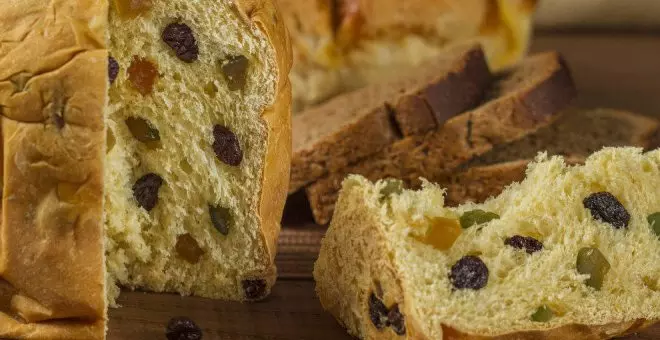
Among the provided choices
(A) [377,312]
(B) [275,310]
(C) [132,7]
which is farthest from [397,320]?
(C) [132,7]

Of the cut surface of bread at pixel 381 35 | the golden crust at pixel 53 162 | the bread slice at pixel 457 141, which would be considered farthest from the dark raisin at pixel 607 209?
the cut surface of bread at pixel 381 35

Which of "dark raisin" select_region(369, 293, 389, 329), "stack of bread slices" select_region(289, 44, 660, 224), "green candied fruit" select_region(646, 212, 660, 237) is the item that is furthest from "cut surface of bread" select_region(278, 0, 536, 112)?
"dark raisin" select_region(369, 293, 389, 329)

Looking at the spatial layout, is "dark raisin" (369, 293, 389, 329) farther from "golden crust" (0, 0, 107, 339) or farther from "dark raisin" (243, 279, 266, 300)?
"golden crust" (0, 0, 107, 339)

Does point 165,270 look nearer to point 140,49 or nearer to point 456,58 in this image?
point 140,49

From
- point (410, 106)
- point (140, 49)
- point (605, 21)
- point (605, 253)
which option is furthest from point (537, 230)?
point (605, 21)

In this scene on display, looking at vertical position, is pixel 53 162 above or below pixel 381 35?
above

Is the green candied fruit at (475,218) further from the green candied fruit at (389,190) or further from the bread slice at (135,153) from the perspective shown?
the bread slice at (135,153)

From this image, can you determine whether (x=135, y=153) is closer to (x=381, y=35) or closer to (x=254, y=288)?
(x=254, y=288)
